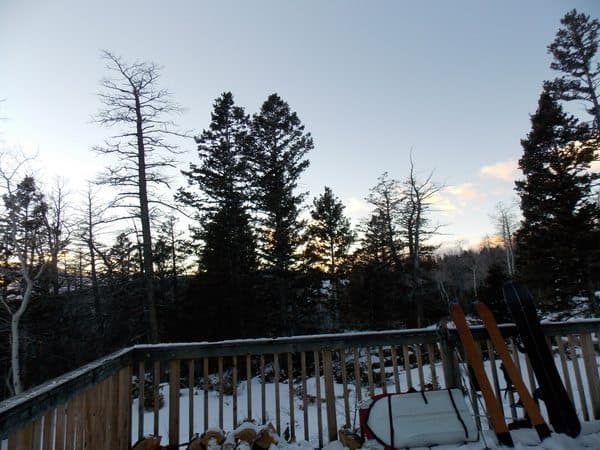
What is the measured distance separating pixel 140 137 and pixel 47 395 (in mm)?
9734

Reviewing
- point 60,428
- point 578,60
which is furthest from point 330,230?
point 60,428

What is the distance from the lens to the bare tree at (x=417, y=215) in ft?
51.9

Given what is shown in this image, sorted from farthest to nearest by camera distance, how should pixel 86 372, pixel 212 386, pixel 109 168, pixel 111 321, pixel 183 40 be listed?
1. pixel 111 321
2. pixel 212 386
3. pixel 109 168
4. pixel 183 40
5. pixel 86 372

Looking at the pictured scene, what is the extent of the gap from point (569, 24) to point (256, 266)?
15983 mm

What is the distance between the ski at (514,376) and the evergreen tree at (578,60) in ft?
44.2

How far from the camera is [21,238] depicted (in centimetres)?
1093

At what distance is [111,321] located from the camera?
12789 mm

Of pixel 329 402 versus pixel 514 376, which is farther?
pixel 329 402

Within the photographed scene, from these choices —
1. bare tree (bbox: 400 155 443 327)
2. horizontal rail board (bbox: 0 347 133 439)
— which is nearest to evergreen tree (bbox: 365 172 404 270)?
bare tree (bbox: 400 155 443 327)

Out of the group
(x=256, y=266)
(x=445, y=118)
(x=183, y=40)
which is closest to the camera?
(x=183, y=40)

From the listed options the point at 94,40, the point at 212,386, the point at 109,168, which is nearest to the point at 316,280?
the point at 212,386

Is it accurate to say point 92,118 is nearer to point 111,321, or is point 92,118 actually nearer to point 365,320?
point 111,321

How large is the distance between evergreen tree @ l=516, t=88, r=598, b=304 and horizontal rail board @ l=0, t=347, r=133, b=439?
1322cm

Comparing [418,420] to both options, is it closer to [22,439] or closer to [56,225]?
[22,439]
